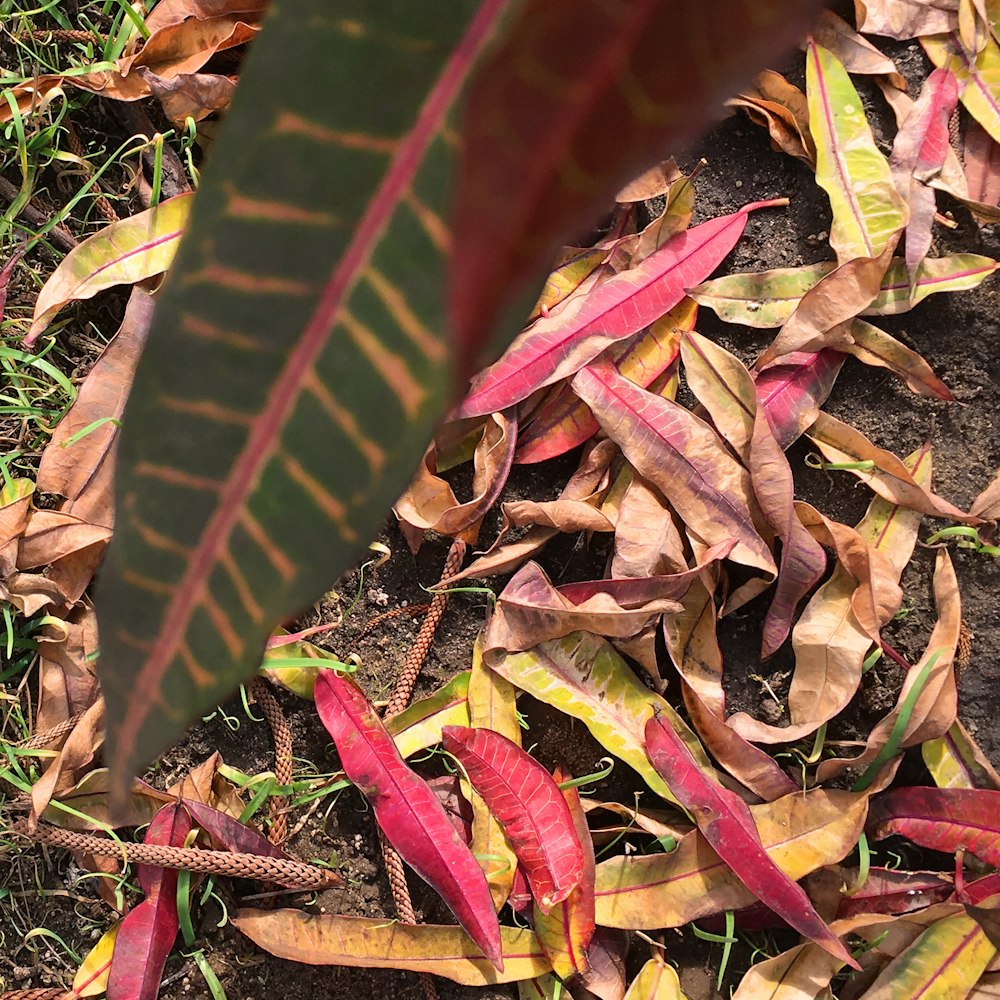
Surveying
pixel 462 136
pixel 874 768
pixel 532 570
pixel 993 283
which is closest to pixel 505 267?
pixel 462 136

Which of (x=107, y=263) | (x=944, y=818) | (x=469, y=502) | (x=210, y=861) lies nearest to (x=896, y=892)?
(x=944, y=818)

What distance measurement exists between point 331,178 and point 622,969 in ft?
2.78

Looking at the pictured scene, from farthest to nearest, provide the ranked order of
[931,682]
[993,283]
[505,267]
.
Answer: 1. [993,283]
2. [931,682]
3. [505,267]

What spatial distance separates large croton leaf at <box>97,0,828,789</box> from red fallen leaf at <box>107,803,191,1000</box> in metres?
0.78

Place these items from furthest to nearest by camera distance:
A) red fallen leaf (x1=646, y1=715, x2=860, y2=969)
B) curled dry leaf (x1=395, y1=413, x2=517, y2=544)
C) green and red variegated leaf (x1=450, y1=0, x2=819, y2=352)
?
curled dry leaf (x1=395, y1=413, x2=517, y2=544) < red fallen leaf (x1=646, y1=715, x2=860, y2=969) < green and red variegated leaf (x1=450, y1=0, x2=819, y2=352)

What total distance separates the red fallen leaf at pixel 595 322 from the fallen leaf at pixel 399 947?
0.49m

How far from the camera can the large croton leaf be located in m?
0.16

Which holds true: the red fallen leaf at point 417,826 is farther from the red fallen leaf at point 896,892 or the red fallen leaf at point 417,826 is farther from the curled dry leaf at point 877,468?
the curled dry leaf at point 877,468

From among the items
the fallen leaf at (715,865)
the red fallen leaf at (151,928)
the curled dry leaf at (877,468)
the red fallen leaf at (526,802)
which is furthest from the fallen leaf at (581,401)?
the red fallen leaf at (151,928)

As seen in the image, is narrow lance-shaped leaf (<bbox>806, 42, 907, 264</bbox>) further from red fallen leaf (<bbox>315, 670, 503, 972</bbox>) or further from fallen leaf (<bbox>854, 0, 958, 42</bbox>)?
red fallen leaf (<bbox>315, 670, 503, 972</bbox>)

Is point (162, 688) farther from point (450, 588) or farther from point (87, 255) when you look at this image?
point (87, 255)

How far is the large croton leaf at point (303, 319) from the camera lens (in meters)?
0.16

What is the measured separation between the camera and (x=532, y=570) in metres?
0.85

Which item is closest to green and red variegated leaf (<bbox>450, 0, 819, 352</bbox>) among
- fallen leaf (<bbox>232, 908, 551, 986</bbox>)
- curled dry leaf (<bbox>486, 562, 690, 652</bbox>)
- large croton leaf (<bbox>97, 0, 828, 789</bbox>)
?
large croton leaf (<bbox>97, 0, 828, 789</bbox>)
